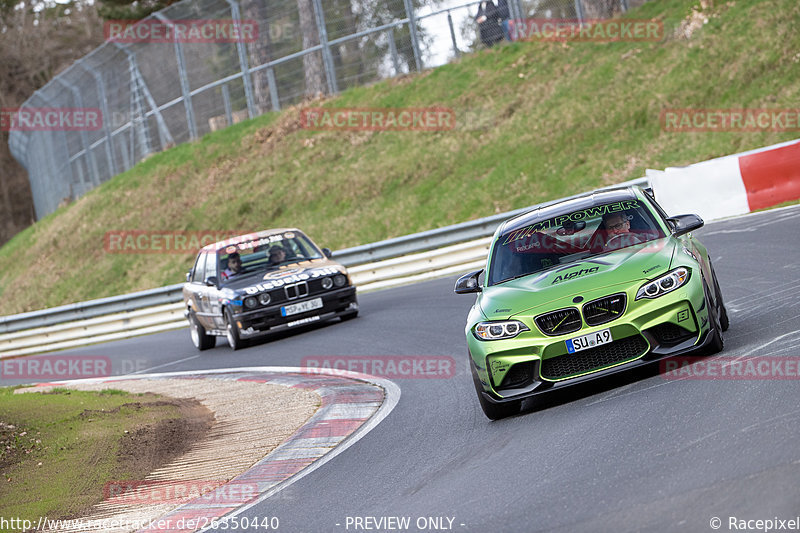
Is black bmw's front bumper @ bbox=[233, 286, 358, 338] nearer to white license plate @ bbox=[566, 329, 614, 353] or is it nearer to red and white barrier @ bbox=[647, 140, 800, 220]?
red and white barrier @ bbox=[647, 140, 800, 220]

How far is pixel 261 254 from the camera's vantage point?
1591 centimetres

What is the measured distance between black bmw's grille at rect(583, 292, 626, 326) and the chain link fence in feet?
70.7

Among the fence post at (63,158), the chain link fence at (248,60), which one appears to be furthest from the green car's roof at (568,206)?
the fence post at (63,158)

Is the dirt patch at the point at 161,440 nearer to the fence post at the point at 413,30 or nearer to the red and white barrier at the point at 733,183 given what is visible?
the red and white barrier at the point at 733,183

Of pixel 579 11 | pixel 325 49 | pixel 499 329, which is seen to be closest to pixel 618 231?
pixel 499 329

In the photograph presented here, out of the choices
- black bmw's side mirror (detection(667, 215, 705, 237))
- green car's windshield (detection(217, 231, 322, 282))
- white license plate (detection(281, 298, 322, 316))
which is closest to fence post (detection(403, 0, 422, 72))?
green car's windshield (detection(217, 231, 322, 282))

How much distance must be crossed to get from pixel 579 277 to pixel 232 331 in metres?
8.69

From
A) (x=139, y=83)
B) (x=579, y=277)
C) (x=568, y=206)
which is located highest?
(x=139, y=83)

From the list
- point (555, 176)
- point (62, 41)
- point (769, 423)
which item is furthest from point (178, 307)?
point (62, 41)

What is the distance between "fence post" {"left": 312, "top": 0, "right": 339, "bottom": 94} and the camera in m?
29.6

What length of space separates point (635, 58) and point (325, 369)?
16042 millimetres

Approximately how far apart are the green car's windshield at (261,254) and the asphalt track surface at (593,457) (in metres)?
6.09

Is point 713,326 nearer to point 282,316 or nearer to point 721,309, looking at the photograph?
point 721,309

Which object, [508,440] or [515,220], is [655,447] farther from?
[515,220]
